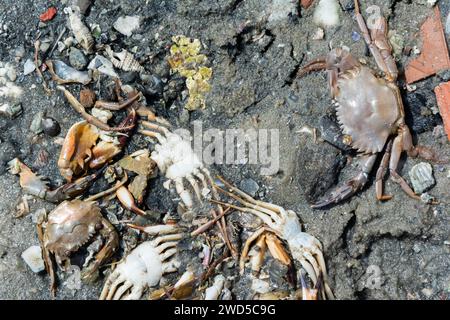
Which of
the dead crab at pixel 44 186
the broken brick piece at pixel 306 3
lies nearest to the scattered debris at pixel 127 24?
the dead crab at pixel 44 186

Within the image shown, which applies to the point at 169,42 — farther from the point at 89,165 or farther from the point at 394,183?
the point at 394,183

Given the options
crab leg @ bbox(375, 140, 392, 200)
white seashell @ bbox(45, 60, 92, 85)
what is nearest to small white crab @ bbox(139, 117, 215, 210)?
white seashell @ bbox(45, 60, 92, 85)

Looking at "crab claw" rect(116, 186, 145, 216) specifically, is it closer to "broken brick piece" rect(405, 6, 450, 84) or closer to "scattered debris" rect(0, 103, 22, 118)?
"scattered debris" rect(0, 103, 22, 118)

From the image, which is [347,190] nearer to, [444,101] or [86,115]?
[444,101]

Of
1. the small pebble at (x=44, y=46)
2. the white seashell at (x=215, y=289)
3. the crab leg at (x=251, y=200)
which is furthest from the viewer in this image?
the small pebble at (x=44, y=46)

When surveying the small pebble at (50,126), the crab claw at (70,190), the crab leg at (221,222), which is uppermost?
the small pebble at (50,126)

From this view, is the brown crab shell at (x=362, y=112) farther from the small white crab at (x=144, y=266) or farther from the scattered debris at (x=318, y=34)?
the small white crab at (x=144, y=266)

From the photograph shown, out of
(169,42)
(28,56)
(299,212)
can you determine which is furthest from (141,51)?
(299,212)
